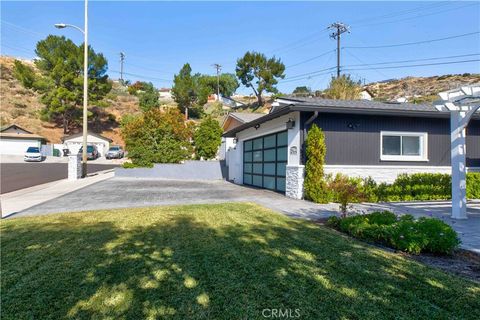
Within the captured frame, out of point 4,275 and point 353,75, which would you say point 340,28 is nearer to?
point 353,75

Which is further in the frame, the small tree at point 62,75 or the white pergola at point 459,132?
the small tree at point 62,75

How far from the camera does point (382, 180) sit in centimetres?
1088

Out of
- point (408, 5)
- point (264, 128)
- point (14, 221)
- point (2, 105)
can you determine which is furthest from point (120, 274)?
point (2, 105)

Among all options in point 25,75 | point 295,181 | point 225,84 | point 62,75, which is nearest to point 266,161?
point 295,181

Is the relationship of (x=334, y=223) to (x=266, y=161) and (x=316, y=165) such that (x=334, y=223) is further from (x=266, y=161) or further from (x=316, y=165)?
(x=266, y=161)

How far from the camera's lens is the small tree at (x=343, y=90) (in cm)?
2703

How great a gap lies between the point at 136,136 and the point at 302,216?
58.6 feet

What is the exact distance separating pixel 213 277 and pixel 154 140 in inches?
792

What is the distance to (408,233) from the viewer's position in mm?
4738

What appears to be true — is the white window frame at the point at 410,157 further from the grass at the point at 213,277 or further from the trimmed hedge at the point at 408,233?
the grass at the point at 213,277

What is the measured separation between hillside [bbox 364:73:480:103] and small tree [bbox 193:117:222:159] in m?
34.3

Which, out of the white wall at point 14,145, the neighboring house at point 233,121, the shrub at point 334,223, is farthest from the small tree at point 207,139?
the white wall at point 14,145

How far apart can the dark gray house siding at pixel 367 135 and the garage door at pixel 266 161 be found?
206 centimetres

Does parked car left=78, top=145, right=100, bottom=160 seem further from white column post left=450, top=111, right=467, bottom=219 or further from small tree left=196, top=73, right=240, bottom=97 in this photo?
white column post left=450, top=111, right=467, bottom=219
